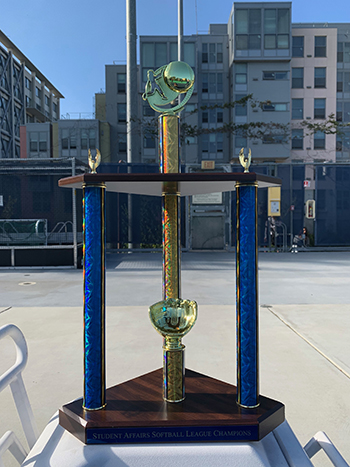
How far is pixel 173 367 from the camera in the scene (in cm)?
172

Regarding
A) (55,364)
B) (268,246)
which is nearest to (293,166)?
(268,246)

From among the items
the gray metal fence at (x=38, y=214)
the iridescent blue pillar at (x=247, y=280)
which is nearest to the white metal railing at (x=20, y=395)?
the iridescent blue pillar at (x=247, y=280)

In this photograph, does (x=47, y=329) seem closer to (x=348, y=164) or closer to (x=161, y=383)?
(x=161, y=383)

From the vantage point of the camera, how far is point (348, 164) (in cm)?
1508

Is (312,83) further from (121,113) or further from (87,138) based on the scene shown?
(87,138)

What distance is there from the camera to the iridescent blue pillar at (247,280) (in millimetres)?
1569

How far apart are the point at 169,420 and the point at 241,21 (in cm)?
3650

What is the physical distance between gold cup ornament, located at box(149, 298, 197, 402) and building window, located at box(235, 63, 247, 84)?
35.4 m

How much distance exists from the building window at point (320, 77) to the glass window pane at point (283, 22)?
5086mm

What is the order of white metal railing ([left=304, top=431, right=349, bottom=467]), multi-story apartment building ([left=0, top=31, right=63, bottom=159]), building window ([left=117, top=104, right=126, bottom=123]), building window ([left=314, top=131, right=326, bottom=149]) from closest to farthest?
white metal railing ([left=304, top=431, right=349, bottom=467]) < building window ([left=314, top=131, right=326, bottom=149]) < building window ([left=117, top=104, right=126, bottom=123]) < multi-story apartment building ([left=0, top=31, right=63, bottom=159])

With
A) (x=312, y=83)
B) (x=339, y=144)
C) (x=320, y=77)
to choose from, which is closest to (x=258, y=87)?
(x=312, y=83)

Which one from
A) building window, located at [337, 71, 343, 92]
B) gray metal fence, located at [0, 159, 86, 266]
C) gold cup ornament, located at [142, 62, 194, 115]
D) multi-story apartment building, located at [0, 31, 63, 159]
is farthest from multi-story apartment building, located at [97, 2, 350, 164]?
gold cup ornament, located at [142, 62, 194, 115]

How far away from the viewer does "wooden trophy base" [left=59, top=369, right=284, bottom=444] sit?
1.47m

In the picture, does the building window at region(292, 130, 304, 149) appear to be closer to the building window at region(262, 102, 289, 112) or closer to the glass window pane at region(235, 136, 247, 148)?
the building window at region(262, 102, 289, 112)
